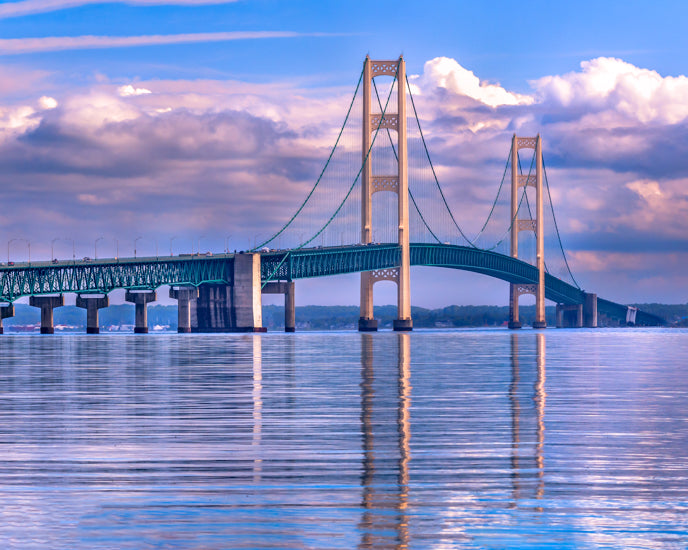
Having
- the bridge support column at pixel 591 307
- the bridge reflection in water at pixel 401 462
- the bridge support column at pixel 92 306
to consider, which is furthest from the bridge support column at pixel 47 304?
the bridge reflection in water at pixel 401 462

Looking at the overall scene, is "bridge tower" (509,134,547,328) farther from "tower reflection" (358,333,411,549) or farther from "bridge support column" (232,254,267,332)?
"tower reflection" (358,333,411,549)

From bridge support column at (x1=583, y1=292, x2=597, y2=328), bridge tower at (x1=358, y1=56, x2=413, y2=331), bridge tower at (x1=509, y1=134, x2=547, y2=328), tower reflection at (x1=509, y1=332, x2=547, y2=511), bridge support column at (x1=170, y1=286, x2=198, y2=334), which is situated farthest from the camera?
bridge support column at (x1=583, y1=292, x2=597, y2=328)

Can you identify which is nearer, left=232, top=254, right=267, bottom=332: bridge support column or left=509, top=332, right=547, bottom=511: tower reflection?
left=509, top=332, right=547, bottom=511: tower reflection

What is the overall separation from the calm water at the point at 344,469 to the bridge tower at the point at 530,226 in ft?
486

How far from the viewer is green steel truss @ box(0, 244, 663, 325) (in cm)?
12250

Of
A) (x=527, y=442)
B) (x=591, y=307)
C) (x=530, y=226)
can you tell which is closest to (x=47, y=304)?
(x=530, y=226)

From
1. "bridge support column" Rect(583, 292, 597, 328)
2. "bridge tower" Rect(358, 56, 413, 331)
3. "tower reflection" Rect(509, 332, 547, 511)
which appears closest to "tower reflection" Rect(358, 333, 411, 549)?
"tower reflection" Rect(509, 332, 547, 511)

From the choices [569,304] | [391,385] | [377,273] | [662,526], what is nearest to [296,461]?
[662,526]

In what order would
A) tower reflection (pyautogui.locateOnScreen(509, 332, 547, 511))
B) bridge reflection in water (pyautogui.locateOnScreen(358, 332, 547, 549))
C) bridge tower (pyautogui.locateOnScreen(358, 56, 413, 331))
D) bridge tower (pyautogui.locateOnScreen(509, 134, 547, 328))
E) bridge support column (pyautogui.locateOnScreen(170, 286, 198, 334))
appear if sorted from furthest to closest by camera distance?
bridge tower (pyautogui.locateOnScreen(509, 134, 547, 328)) → bridge support column (pyautogui.locateOnScreen(170, 286, 198, 334)) → bridge tower (pyautogui.locateOnScreen(358, 56, 413, 331)) → tower reflection (pyautogui.locateOnScreen(509, 332, 547, 511)) → bridge reflection in water (pyautogui.locateOnScreen(358, 332, 547, 549))

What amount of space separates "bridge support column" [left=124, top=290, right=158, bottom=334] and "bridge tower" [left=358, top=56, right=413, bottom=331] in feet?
94.2

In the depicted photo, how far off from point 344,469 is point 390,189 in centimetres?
11389

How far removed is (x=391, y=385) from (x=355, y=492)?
16601 mm

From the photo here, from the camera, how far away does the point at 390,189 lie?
125 m

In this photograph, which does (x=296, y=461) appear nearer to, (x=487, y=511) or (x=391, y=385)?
(x=487, y=511)
